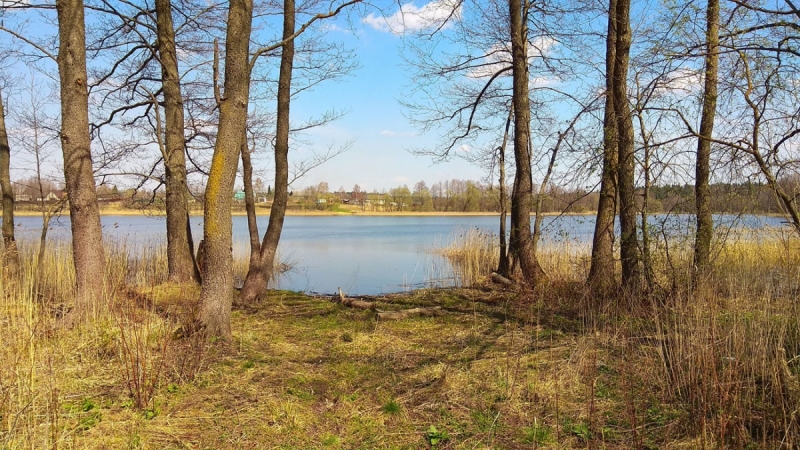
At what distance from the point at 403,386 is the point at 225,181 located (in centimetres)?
243

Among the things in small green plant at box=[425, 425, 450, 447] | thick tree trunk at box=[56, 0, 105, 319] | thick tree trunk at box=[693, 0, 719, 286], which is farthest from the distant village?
small green plant at box=[425, 425, 450, 447]

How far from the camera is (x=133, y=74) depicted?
8.18 meters

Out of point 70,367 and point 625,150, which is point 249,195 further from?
point 625,150

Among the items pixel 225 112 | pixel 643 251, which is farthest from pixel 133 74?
pixel 643 251

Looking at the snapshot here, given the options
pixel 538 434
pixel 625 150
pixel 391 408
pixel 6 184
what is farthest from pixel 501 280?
pixel 6 184

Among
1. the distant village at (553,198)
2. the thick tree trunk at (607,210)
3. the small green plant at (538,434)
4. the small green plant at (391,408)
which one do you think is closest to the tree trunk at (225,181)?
the distant village at (553,198)

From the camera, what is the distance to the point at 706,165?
624 cm

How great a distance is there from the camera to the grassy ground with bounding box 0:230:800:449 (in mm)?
2754

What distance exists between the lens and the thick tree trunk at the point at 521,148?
25.5ft

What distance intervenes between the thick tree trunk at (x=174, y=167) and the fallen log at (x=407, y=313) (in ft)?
11.9

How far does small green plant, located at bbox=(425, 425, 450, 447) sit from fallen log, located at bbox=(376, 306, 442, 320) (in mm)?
2982

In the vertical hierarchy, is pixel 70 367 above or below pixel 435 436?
above

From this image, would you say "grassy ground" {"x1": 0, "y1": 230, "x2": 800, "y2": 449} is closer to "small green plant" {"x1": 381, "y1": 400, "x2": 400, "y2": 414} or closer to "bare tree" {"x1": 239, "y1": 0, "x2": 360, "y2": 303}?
"small green plant" {"x1": 381, "y1": 400, "x2": 400, "y2": 414}

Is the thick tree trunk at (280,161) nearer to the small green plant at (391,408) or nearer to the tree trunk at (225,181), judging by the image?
the tree trunk at (225,181)
